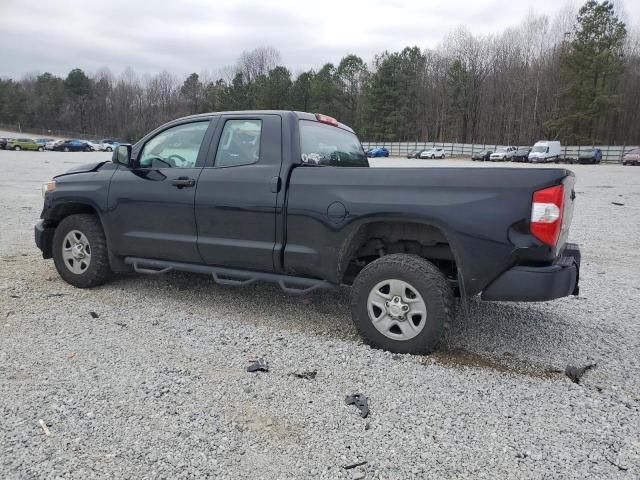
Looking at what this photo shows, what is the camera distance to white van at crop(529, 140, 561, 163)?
46125 millimetres

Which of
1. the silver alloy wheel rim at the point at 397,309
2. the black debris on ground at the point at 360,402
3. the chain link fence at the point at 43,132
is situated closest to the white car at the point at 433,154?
the silver alloy wheel rim at the point at 397,309

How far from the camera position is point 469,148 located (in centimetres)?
6203

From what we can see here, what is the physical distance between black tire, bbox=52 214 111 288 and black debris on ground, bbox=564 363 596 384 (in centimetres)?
429

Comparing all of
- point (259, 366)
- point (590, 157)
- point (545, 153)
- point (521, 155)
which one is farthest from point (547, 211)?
point (521, 155)

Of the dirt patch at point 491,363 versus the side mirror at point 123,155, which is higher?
the side mirror at point 123,155

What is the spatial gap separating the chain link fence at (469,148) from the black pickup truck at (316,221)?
52.8 meters

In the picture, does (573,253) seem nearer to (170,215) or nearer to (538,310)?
(538,310)

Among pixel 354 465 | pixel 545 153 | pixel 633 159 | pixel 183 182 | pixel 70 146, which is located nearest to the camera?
pixel 354 465

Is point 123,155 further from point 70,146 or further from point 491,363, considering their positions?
point 70,146

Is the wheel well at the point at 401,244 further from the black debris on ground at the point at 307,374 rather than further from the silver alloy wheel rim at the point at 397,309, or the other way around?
the black debris on ground at the point at 307,374

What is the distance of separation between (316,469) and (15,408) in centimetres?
182

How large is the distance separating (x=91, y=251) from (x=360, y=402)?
11.0 feet

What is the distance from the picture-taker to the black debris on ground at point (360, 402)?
2891 mm

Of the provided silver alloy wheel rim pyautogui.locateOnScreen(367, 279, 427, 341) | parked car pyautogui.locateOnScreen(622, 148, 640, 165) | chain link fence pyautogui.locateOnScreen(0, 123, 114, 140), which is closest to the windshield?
silver alloy wheel rim pyautogui.locateOnScreen(367, 279, 427, 341)
